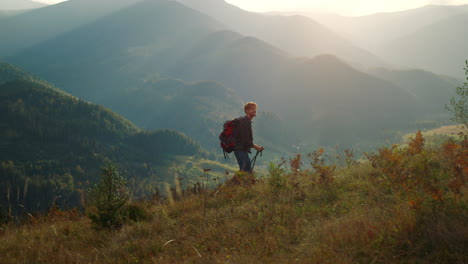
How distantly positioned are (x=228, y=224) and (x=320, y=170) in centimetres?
281

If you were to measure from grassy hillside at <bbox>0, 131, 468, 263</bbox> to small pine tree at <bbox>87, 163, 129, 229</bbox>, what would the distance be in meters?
0.29

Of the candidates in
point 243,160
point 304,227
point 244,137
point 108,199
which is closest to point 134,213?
point 108,199

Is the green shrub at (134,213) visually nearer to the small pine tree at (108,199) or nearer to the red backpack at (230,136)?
the small pine tree at (108,199)

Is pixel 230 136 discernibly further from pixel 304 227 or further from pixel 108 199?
pixel 304 227

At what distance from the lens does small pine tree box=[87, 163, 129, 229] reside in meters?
6.14

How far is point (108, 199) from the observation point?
6184 millimetres

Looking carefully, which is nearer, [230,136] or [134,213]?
[134,213]

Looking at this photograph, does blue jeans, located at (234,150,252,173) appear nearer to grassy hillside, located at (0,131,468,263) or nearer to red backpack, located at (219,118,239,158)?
red backpack, located at (219,118,239,158)

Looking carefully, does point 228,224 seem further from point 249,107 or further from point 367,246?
point 249,107

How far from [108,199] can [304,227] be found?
3891 mm

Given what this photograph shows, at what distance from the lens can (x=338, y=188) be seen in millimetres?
6688

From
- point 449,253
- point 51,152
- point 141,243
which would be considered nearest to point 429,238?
point 449,253

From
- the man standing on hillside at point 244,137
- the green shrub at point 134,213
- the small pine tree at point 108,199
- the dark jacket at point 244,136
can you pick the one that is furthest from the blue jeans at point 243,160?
the small pine tree at point 108,199

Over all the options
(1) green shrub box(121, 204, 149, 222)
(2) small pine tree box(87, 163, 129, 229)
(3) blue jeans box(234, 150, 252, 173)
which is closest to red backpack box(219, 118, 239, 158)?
(3) blue jeans box(234, 150, 252, 173)
